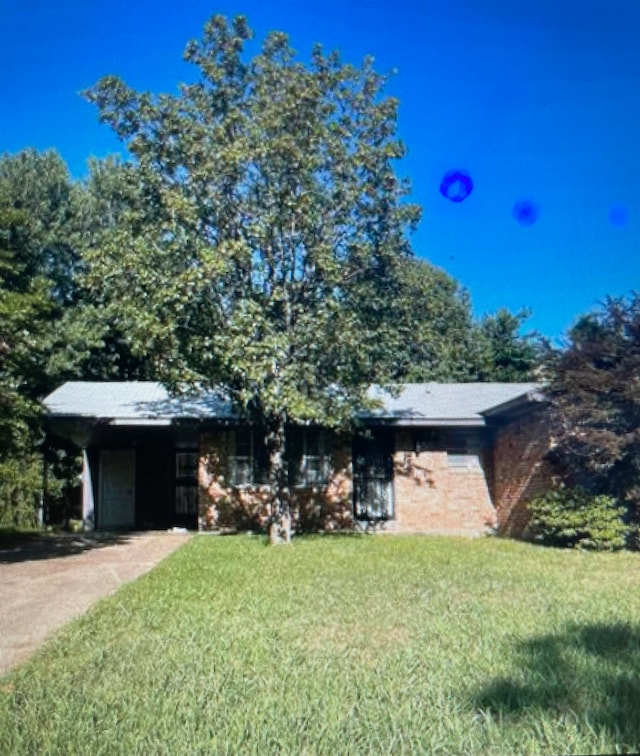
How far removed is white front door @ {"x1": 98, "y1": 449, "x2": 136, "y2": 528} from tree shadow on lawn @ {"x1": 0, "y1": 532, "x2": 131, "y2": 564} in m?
2.70

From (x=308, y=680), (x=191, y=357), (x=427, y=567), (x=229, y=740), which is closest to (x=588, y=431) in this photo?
(x=427, y=567)

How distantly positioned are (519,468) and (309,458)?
4706 mm

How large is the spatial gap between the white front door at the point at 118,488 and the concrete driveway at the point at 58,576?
124 inches

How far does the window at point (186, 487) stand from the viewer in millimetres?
19562

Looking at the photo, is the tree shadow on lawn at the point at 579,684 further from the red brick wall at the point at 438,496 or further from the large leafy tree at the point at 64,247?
the large leafy tree at the point at 64,247

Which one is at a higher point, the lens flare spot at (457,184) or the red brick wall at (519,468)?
the lens flare spot at (457,184)

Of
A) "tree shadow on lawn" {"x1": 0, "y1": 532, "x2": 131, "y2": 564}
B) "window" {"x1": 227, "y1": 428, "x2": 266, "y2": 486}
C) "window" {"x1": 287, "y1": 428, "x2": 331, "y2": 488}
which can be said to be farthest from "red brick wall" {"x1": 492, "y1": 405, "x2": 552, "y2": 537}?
"tree shadow on lawn" {"x1": 0, "y1": 532, "x2": 131, "y2": 564}

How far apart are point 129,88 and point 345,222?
4654 millimetres

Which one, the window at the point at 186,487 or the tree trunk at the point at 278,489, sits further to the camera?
the window at the point at 186,487

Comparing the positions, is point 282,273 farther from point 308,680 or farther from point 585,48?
point 308,680

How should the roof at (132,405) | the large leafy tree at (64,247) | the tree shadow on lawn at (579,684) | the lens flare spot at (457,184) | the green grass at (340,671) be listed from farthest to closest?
the large leafy tree at (64,247), the roof at (132,405), the lens flare spot at (457,184), the tree shadow on lawn at (579,684), the green grass at (340,671)

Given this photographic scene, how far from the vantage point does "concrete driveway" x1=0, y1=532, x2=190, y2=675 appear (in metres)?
6.45

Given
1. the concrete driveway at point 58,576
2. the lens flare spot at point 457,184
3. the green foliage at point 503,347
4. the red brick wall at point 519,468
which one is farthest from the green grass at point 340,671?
the green foliage at point 503,347

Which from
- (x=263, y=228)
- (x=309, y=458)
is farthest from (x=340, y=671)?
(x=309, y=458)
